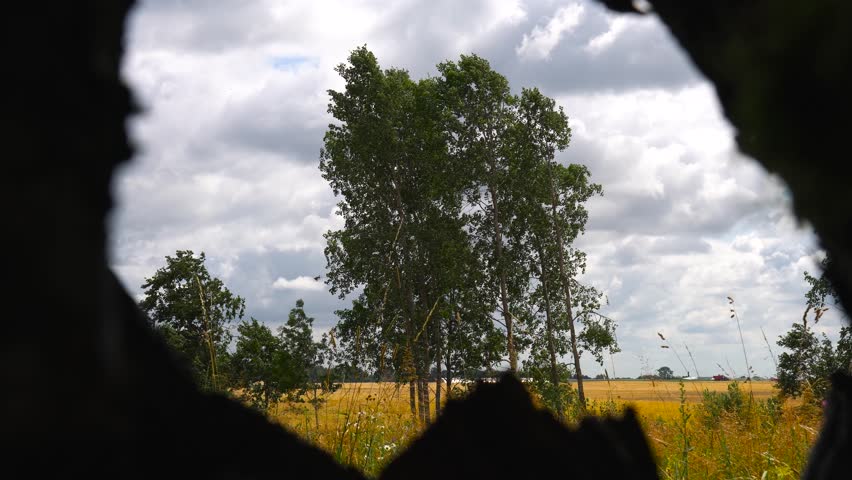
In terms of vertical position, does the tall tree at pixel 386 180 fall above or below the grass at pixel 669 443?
above

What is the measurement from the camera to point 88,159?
79cm

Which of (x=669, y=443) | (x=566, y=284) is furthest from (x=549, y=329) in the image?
(x=669, y=443)

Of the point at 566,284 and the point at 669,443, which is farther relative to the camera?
the point at 566,284

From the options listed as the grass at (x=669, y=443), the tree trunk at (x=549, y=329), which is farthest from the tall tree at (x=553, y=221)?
the grass at (x=669, y=443)

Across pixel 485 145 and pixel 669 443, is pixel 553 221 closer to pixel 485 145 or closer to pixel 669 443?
pixel 485 145

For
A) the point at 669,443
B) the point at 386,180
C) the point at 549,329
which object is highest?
the point at 386,180

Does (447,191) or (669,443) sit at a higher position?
(447,191)

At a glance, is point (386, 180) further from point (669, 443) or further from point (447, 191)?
point (669, 443)

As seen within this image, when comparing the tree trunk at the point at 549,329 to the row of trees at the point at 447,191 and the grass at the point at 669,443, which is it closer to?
the row of trees at the point at 447,191

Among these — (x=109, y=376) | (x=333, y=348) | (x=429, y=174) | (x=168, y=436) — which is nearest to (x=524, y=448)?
(x=168, y=436)

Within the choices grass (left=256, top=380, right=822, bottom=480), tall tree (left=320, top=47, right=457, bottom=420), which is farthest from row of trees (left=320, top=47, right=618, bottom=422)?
grass (left=256, top=380, right=822, bottom=480)

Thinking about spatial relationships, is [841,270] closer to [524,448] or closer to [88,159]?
[524,448]

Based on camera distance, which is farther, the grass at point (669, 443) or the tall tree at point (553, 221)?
the tall tree at point (553, 221)

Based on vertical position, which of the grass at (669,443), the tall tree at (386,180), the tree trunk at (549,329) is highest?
the tall tree at (386,180)
